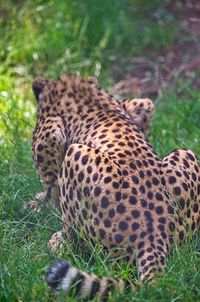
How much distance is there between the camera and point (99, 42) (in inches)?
349

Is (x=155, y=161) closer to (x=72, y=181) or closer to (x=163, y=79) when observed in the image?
(x=72, y=181)

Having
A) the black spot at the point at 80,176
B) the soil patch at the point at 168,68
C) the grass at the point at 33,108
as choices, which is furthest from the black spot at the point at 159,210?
the soil patch at the point at 168,68

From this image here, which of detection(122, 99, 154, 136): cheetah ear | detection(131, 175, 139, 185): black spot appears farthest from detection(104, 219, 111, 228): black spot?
detection(122, 99, 154, 136): cheetah ear

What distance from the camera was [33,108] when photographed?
7660 millimetres

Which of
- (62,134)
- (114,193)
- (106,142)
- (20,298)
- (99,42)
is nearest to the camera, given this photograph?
(20,298)

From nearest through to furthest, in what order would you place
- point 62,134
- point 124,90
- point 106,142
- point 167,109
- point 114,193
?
point 114,193, point 106,142, point 62,134, point 167,109, point 124,90

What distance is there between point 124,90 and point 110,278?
4114mm

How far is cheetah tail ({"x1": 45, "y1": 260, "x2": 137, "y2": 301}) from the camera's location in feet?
13.5

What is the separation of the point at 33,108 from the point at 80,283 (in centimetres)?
361

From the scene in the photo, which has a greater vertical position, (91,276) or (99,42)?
(91,276)

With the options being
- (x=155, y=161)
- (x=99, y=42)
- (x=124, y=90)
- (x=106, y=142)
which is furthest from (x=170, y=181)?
(x=99, y=42)

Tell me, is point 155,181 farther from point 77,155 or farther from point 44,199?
point 44,199

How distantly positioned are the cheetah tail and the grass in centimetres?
5

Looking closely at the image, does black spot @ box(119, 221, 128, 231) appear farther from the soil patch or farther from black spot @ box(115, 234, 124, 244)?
the soil patch
